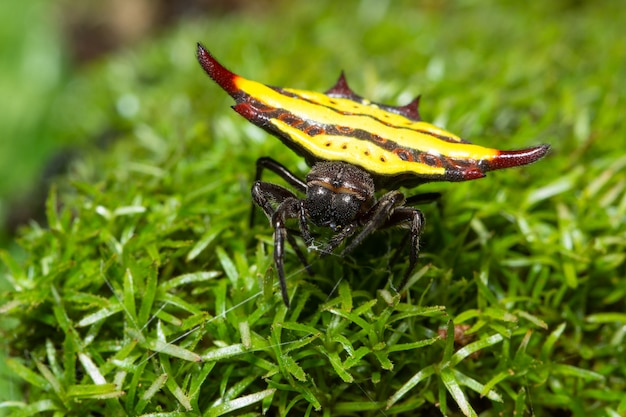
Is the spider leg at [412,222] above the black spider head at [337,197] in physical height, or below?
below

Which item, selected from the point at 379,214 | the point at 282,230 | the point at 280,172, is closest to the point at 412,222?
the point at 379,214

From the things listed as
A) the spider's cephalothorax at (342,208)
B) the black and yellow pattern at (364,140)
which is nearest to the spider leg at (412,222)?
the spider's cephalothorax at (342,208)

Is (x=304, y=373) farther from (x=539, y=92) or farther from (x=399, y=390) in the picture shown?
(x=539, y=92)

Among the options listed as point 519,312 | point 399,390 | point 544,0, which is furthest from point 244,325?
point 544,0

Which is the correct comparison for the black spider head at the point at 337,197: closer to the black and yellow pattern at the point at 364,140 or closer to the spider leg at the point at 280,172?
the black and yellow pattern at the point at 364,140

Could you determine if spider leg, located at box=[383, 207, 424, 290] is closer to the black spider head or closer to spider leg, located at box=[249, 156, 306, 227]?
the black spider head

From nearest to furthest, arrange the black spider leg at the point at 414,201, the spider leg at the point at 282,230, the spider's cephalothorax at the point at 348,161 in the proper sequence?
the spider leg at the point at 282,230
the spider's cephalothorax at the point at 348,161
the black spider leg at the point at 414,201

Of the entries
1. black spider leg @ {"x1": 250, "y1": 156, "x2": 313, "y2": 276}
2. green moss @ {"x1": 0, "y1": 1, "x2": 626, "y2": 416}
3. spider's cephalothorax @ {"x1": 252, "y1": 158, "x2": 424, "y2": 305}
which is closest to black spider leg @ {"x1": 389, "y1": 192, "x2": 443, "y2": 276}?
green moss @ {"x1": 0, "y1": 1, "x2": 626, "y2": 416}
